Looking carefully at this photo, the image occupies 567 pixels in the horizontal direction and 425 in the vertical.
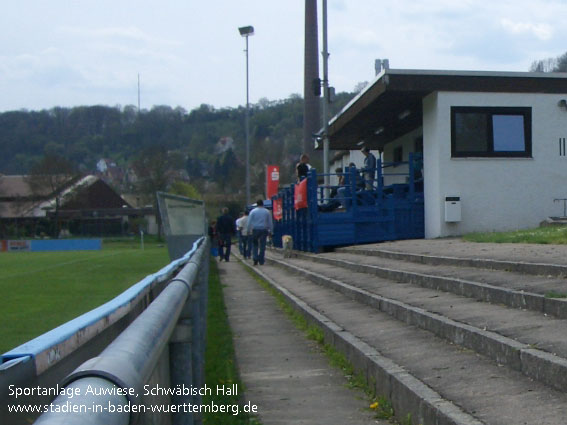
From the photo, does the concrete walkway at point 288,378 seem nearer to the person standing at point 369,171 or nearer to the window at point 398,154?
the person standing at point 369,171

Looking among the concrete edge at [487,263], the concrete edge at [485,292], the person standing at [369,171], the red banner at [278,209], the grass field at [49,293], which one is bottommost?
the grass field at [49,293]

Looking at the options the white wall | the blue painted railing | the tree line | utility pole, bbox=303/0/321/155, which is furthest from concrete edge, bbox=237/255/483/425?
the tree line

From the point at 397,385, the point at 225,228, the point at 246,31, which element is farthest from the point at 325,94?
the point at 246,31

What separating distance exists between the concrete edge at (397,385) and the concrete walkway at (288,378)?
0.18 m

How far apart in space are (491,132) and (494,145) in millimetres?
279

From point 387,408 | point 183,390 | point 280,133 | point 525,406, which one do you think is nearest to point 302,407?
point 387,408

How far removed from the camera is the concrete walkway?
19.3 feet

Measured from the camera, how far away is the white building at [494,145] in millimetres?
17531

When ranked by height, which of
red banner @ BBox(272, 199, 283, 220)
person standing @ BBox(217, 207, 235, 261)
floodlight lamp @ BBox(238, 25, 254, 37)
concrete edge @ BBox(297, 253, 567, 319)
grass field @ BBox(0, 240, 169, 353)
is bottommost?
grass field @ BBox(0, 240, 169, 353)

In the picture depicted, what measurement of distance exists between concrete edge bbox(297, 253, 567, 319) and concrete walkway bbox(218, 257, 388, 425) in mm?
1498

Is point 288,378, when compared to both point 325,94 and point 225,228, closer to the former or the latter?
point 325,94

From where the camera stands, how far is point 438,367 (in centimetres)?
575

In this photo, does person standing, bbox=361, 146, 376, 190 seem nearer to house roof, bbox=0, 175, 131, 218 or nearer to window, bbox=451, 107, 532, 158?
window, bbox=451, 107, 532, 158

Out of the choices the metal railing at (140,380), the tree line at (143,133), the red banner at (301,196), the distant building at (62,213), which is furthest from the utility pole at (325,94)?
the tree line at (143,133)
